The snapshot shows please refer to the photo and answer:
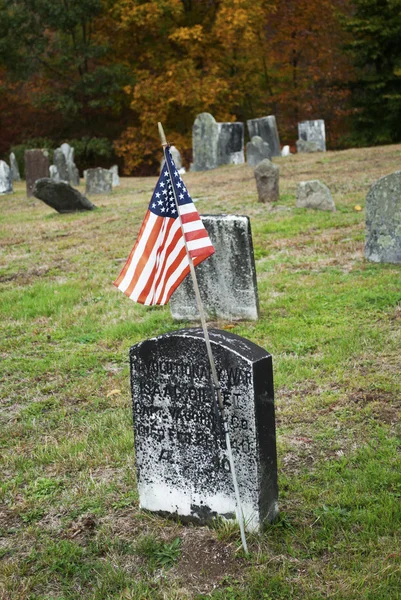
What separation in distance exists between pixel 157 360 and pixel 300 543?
1295 mm

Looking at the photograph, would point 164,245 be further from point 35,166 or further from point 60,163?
point 60,163

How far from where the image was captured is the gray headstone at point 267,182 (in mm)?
15453

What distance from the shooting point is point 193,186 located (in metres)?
20.9

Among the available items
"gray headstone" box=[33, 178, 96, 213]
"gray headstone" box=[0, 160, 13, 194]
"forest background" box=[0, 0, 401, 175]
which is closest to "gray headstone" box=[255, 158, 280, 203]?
"gray headstone" box=[33, 178, 96, 213]

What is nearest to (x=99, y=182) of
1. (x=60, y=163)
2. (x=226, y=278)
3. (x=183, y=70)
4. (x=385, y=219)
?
(x=60, y=163)

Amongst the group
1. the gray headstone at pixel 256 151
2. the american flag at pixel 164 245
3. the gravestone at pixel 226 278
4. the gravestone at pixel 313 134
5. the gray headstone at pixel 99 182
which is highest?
the gravestone at pixel 313 134

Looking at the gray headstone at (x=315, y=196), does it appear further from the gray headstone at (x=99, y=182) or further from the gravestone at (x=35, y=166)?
the gravestone at (x=35, y=166)

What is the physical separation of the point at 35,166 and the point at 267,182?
10490 mm

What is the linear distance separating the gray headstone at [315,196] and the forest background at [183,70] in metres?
18.6

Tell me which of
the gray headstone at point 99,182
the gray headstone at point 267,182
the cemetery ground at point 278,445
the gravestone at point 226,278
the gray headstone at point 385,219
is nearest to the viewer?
the cemetery ground at point 278,445

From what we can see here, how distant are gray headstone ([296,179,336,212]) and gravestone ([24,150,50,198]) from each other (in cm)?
1128

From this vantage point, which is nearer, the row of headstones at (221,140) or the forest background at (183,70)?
the row of headstones at (221,140)

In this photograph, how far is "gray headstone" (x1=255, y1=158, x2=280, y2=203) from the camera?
15.5 m

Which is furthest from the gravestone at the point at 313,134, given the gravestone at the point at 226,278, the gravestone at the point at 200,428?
the gravestone at the point at 200,428
